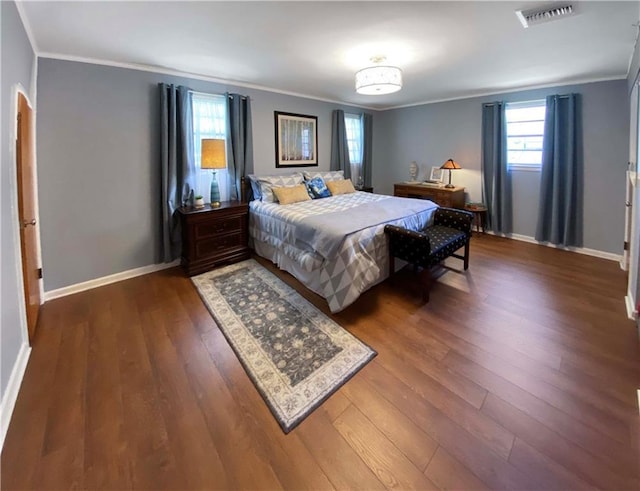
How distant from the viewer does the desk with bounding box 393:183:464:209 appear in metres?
4.70

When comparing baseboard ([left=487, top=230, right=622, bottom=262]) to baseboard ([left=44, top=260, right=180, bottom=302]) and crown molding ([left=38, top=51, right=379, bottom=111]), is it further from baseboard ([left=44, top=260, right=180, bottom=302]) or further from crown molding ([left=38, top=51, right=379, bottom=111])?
baseboard ([left=44, top=260, right=180, bottom=302])

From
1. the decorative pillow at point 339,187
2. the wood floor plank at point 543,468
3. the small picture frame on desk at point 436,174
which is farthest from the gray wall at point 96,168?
the small picture frame on desk at point 436,174

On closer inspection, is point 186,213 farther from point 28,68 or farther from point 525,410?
point 525,410

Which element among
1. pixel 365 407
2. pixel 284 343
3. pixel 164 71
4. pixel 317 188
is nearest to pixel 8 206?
pixel 284 343

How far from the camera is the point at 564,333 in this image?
2.18 metres

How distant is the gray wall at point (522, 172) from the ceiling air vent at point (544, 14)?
2.42 m

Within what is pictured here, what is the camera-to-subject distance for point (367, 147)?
5.68 metres

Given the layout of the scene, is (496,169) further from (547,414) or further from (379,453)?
(379,453)

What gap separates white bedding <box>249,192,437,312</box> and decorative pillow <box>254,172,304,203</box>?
149mm

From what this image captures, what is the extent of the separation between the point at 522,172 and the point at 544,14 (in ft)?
9.47

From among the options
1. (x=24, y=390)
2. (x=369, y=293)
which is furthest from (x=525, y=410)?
(x=24, y=390)

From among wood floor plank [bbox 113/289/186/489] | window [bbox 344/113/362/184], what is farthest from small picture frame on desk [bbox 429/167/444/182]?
wood floor plank [bbox 113/289/186/489]

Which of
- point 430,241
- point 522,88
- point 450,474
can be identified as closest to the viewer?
point 450,474

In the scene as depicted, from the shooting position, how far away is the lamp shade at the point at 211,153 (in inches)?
130
